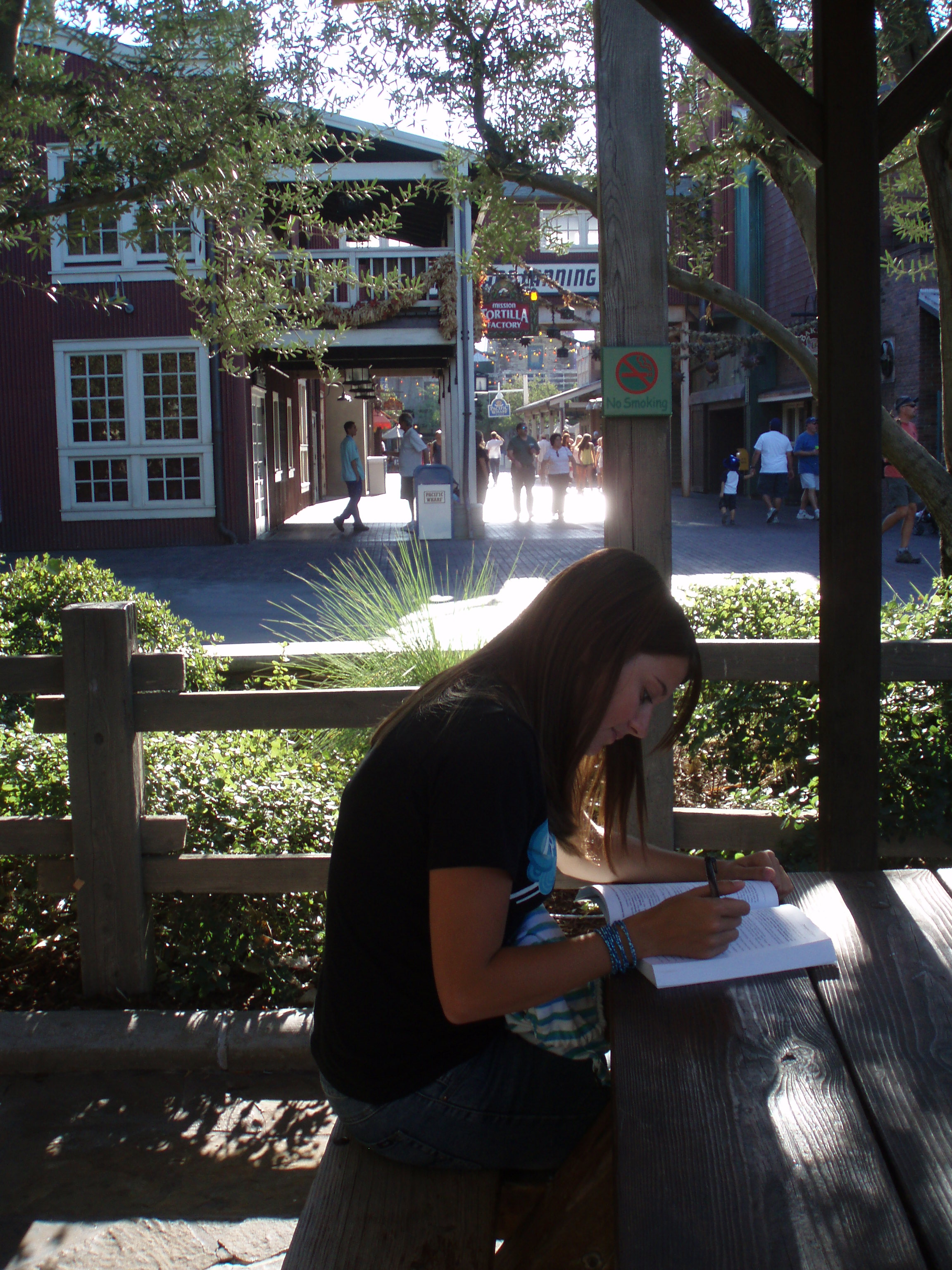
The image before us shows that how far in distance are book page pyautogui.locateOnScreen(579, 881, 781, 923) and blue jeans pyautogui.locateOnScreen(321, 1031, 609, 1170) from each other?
0.25 metres

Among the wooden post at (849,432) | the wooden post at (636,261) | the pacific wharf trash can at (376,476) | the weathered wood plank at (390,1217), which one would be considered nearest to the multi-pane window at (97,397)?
the wooden post at (636,261)

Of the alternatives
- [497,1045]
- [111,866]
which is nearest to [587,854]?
[497,1045]

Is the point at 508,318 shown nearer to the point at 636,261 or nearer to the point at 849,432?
the point at 636,261

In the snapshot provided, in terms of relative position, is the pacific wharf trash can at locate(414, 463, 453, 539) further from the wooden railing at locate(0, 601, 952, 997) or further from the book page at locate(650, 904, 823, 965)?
the book page at locate(650, 904, 823, 965)

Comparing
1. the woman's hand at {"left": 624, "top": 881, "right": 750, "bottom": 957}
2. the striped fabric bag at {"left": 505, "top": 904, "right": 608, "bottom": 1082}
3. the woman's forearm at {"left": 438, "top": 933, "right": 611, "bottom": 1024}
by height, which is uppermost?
the woman's hand at {"left": 624, "top": 881, "right": 750, "bottom": 957}

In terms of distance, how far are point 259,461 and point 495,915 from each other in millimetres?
17771

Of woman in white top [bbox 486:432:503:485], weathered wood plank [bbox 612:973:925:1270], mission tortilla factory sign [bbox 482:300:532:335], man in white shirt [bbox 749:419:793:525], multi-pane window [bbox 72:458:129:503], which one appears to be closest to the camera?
weathered wood plank [bbox 612:973:925:1270]

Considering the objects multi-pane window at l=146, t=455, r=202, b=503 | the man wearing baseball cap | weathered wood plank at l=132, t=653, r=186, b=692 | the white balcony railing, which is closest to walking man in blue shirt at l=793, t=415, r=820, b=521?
the man wearing baseball cap

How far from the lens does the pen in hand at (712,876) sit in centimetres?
183

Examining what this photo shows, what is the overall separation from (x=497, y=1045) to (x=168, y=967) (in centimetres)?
214

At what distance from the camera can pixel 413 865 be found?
168cm

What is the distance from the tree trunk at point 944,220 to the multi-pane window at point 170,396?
13.2m

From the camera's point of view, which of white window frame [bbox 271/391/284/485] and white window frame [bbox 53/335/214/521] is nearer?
white window frame [bbox 53/335/214/521]

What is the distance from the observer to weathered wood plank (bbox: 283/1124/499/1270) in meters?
1.57
